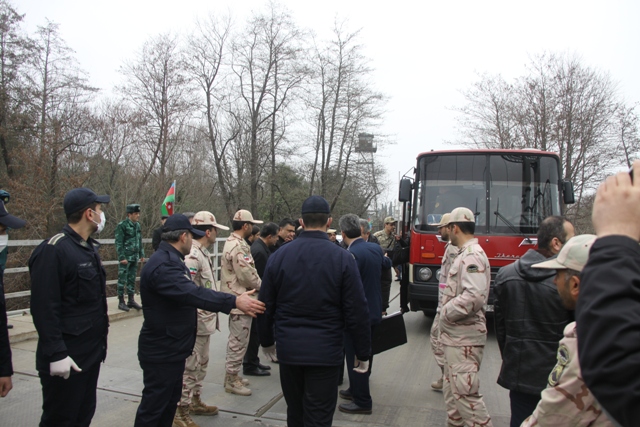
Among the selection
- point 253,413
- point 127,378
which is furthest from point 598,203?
point 127,378

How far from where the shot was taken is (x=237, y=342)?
535 cm

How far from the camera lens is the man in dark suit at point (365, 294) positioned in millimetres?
4812

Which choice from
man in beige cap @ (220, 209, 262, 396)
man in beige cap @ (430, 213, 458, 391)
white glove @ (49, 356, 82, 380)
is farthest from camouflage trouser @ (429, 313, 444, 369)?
white glove @ (49, 356, 82, 380)

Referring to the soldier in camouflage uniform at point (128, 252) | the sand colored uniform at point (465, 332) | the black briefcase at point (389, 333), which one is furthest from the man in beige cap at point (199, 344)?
the soldier in camouflage uniform at point (128, 252)

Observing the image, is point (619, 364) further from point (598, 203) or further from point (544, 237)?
point (544, 237)

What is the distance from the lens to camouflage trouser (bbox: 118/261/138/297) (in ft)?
30.0

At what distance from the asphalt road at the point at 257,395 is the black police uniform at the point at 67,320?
150 centimetres

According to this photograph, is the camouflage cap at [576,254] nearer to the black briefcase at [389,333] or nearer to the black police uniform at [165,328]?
the black police uniform at [165,328]

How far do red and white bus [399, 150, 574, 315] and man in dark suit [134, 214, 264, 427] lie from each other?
194 inches

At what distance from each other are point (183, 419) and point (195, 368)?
48cm

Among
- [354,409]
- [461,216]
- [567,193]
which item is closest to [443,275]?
[461,216]

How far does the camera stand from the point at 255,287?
5523mm

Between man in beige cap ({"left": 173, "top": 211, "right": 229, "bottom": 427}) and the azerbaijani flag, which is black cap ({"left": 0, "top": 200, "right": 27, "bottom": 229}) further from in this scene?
the azerbaijani flag

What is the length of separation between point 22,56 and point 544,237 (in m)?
22.7
